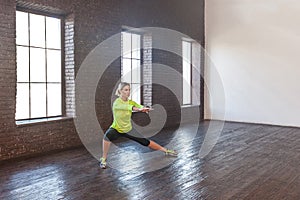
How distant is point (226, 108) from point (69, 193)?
6.15 meters

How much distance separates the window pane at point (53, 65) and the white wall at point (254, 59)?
470 centimetres

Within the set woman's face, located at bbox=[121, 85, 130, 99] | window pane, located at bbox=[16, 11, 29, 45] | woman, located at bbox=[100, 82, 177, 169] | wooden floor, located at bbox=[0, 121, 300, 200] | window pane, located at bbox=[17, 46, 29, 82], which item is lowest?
wooden floor, located at bbox=[0, 121, 300, 200]

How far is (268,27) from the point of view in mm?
7766

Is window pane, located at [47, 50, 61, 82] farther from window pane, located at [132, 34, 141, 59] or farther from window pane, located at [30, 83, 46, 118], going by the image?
window pane, located at [132, 34, 141, 59]

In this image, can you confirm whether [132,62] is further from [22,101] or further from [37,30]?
[22,101]

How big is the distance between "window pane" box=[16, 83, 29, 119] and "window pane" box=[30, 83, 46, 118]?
0.28 ft

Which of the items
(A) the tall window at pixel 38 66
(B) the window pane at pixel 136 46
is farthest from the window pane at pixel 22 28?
(B) the window pane at pixel 136 46

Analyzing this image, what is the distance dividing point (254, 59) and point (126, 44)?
339 cm

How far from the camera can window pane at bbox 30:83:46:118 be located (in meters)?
4.73

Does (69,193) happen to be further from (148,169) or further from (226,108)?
(226,108)

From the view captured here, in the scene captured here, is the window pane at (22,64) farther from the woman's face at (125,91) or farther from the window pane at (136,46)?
the window pane at (136,46)

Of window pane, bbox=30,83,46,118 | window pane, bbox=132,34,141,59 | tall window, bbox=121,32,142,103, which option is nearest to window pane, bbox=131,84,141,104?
tall window, bbox=121,32,142,103

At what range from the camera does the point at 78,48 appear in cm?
513

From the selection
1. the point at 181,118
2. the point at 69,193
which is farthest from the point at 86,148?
the point at 181,118
